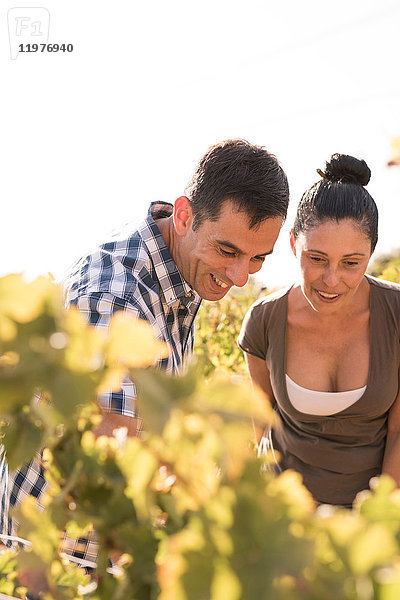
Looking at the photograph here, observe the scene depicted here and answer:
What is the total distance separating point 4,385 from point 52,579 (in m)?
0.24

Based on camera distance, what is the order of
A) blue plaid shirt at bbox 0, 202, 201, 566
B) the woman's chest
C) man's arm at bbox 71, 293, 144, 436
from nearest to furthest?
man's arm at bbox 71, 293, 144, 436 → blue plaid shirt at bbox 0, 202, 201, 566 → the woman's chest

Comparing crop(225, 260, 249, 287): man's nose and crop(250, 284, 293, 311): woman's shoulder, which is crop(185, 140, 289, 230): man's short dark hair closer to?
crop(225, 260, 249, 287): man's nose

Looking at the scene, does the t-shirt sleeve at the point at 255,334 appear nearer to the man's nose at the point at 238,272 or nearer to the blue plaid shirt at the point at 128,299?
the blue plaid shirt at the point at 128,299

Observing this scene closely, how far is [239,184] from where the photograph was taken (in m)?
1.95

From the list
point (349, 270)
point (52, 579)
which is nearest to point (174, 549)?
point (52, 579)

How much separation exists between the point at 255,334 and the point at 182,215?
556 mm

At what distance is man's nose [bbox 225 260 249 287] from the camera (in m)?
1.90

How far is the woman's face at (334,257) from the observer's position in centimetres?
204

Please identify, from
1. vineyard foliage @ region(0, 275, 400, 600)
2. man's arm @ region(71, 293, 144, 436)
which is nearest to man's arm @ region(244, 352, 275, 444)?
man's arm @ region(71, 293, 144, 436)

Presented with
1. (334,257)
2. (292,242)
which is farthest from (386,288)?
(292,242)

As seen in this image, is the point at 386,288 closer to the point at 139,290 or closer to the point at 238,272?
the point at 238,272

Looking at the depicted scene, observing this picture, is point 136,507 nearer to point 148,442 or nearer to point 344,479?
point 148,442

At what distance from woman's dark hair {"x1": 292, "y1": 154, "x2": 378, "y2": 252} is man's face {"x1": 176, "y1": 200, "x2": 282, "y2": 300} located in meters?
0.23

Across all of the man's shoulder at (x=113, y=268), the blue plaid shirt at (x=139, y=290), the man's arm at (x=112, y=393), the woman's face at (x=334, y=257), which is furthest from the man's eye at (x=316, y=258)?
the man's arm at (x=112, y=393)
